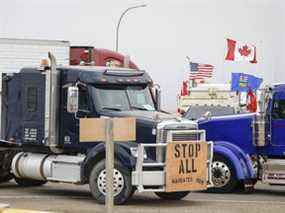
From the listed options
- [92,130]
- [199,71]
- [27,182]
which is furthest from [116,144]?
[199,71]

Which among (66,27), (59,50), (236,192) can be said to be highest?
(66,27)

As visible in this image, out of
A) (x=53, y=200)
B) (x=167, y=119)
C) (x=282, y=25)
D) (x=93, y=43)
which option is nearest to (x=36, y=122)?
(x=53, y=200)

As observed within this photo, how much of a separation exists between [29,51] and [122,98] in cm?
490

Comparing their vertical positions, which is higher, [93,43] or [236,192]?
[93,43]

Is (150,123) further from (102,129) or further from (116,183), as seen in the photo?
(102,129)

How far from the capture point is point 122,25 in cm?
6456

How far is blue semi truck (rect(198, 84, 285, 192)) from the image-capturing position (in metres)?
16.3

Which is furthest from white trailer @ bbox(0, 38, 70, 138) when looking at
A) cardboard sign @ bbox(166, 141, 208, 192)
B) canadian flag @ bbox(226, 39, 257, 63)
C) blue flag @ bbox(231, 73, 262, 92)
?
canadian flag @ bbox(226, 39, 257, 63)

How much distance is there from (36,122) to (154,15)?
50.0 m

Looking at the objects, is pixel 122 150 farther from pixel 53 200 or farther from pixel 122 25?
pixel 122 25

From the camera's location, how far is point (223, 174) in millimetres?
16500

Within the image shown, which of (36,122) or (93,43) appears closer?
(36,122)

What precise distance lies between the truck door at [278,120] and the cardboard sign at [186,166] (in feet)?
8.47

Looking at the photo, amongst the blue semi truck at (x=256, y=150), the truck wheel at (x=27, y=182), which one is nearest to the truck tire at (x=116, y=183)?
the blue semi truck at (x=256, y=150)
